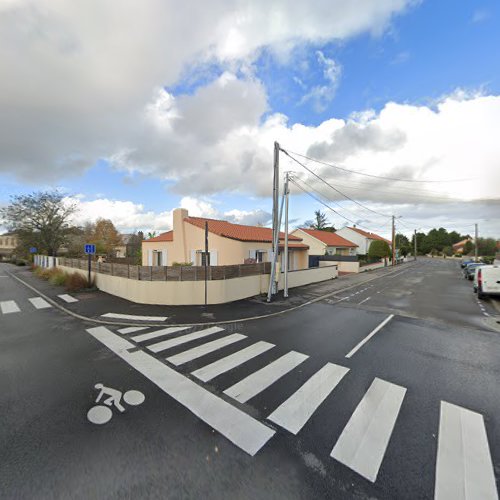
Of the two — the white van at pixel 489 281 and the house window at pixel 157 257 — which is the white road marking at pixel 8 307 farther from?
the white van at pixel 489 281

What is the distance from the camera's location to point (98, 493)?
2430 millimetres

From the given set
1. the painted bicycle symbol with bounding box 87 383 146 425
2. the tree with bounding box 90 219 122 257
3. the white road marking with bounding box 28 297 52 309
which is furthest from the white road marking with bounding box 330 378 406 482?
the tree with bounding box 90 219 122 257

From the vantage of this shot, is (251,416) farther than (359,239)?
No

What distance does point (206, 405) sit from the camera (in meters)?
3.88

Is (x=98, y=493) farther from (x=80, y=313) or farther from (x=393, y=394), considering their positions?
(x=80, y=313)

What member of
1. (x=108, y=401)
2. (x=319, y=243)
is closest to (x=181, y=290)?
(x=108, y=401)

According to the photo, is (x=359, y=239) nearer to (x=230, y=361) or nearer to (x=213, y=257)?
(x=213, y=257)

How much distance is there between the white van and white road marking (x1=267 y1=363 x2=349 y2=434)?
1255 centimetres

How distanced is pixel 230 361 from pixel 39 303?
1144cm

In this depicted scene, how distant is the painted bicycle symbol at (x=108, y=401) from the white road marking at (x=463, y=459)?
14.2ft

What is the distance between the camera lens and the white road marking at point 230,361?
15.9 feet

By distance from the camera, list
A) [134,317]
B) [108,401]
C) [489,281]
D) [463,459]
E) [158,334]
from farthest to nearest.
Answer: [489,281]
[134,317]
[158,334]
[108,401]
[463,459]

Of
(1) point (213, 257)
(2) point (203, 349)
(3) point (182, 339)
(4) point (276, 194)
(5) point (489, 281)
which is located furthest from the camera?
(1) point (213, 257)

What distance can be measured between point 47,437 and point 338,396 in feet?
14.9
